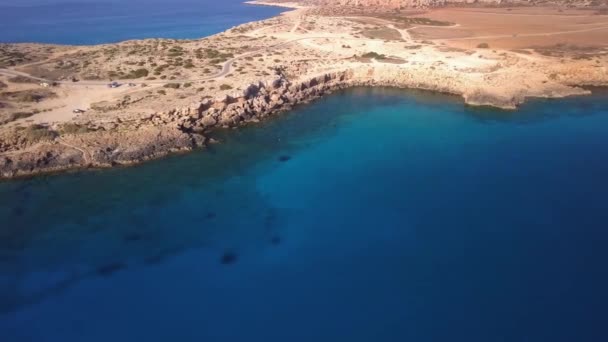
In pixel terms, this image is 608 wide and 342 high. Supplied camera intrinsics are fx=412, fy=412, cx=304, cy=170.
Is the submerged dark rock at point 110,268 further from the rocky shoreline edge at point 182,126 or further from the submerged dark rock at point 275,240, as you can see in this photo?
the rocky shoreline edge at point 182,126

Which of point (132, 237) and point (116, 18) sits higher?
point (116, 18)

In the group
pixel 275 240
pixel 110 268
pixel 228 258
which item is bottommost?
pixel 110 268

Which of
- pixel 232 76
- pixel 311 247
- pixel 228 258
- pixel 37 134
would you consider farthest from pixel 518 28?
pixel 37 134

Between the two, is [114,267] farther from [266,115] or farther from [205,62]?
[205,62]

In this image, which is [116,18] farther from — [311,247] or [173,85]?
[311,247]

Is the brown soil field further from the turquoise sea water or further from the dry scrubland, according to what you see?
the turquoise sea water

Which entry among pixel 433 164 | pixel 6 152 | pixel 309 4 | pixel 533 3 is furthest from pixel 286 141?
pixel 309 4

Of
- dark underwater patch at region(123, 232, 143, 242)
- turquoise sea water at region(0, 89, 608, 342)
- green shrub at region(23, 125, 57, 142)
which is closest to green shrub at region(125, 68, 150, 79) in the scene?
green shrub at region(23, 125, 57, 142)

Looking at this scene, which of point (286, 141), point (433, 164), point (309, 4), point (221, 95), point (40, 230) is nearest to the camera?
point (40, 230)
